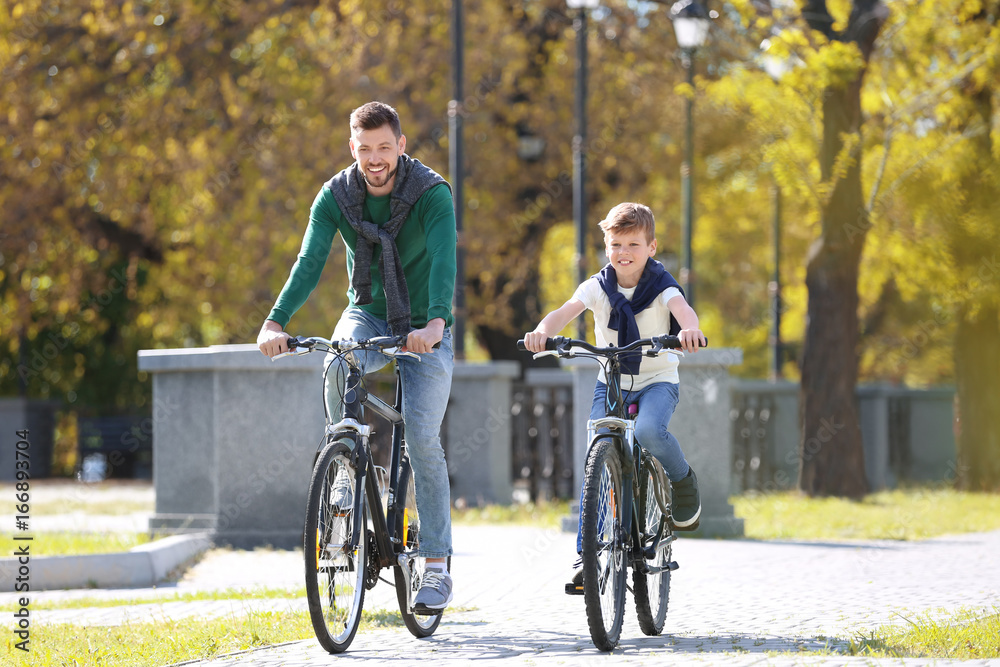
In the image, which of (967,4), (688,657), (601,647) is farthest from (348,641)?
(967,4)

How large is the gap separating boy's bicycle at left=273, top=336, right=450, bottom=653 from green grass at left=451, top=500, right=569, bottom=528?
537 cm

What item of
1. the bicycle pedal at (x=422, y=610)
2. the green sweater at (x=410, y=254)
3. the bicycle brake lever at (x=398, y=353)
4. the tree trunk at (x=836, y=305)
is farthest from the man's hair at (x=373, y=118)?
the tree trunk at (x=836, y=305)

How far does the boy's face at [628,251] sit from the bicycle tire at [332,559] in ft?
4.13

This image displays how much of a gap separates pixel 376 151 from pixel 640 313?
1.18m

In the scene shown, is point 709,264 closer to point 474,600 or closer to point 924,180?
point 924,180

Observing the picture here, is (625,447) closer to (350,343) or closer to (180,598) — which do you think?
(350,343)

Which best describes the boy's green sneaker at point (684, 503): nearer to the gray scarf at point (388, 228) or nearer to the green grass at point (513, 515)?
the gray scarf at point (388, 228)

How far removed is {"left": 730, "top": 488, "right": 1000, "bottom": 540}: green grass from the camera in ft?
32.6

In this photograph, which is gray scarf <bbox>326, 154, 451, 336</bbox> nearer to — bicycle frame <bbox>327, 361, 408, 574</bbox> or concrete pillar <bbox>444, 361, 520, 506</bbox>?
bicycle frame <bbox>327, 361, 408, 574</bbox>

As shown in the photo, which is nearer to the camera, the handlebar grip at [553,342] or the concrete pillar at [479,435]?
the handlebar grip at [553,342]

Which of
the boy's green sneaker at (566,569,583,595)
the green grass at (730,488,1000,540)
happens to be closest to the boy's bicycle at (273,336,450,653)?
the boy's green sneaker at (566,569,583,595)

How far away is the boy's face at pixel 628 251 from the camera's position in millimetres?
5148

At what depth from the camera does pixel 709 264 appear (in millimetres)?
32531

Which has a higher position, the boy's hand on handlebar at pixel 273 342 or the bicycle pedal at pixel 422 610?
the boy's hand on handlebar at pixel 273 342
